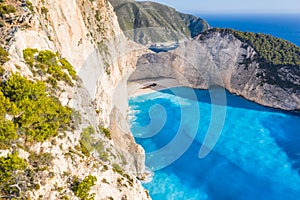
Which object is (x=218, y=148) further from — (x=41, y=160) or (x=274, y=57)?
(x=41, y=160)

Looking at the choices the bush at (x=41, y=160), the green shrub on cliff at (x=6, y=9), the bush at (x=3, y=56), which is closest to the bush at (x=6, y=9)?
the green shrub on cliff at (x=6, y=9)

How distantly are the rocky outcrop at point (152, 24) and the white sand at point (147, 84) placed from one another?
32.0 m

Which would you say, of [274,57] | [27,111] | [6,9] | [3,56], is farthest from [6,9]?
[274,57]

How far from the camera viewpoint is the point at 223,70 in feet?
139

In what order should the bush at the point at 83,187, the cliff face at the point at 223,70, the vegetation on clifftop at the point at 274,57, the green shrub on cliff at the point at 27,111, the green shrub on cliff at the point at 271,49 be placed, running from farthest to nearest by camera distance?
the green shrub on cliff at the point at 271,49
the vegetation on clifftop at the point at 274,57
the cliff face at the point at 223,70
the bush at the point at 83,187
the green shrub on cliff at the point at 27,111

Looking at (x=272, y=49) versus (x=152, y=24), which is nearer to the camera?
(x=272, y=49)

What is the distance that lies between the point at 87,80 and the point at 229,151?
16.0m

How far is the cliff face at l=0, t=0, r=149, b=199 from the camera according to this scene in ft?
34.1

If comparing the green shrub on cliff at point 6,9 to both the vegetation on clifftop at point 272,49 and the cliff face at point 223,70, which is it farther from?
the vegetation on clifftop at point 272,49

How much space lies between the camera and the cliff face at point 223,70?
35656mm

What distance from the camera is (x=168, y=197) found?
20.0m

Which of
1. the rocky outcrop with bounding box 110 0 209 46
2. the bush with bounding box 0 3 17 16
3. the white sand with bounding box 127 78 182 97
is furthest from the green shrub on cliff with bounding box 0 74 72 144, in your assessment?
the rocky outcrop with bounding box 110 0 209 46

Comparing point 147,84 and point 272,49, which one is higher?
point 272,49

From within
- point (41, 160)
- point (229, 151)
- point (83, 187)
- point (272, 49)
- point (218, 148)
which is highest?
point (41, 160)
